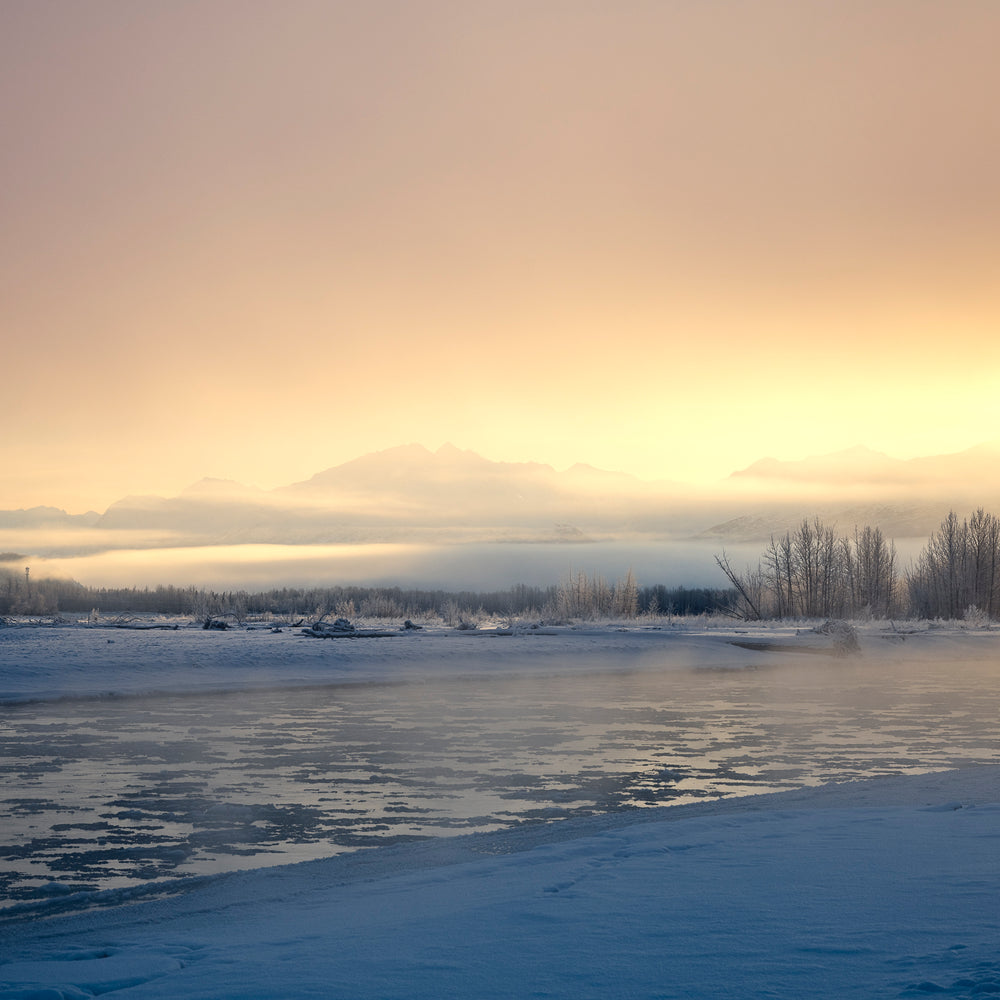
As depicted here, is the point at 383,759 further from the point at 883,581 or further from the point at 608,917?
the point at 883,581

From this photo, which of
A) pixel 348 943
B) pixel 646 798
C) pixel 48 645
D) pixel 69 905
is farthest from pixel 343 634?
pixel 348 943

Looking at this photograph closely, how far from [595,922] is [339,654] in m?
26.2

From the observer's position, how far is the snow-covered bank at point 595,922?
3900mm

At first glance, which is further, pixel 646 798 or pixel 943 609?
pixel 943 609

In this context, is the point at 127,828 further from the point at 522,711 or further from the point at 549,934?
the point at 522,711

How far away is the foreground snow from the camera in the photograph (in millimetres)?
3920

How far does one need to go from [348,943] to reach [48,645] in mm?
29206

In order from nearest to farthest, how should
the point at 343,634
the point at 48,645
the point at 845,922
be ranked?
1. the point at 845,922
2. the point at 48,645
3. the point at 343,634

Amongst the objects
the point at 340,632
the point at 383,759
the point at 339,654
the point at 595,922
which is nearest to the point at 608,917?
the point at 595,922

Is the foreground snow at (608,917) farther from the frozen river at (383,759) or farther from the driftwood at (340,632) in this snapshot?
the driftwood at (340,632)

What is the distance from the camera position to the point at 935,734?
1609 cm

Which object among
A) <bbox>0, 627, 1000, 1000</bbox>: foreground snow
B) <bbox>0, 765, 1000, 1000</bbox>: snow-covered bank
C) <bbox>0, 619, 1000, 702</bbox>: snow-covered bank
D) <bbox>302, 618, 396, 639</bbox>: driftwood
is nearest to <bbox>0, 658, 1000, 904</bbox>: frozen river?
<bbox>0, 627, 1000, 1000</bbox>: foreground snow

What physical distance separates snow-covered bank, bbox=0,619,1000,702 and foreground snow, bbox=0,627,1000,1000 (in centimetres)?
1740

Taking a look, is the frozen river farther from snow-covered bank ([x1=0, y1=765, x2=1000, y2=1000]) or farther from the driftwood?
the driftwood
